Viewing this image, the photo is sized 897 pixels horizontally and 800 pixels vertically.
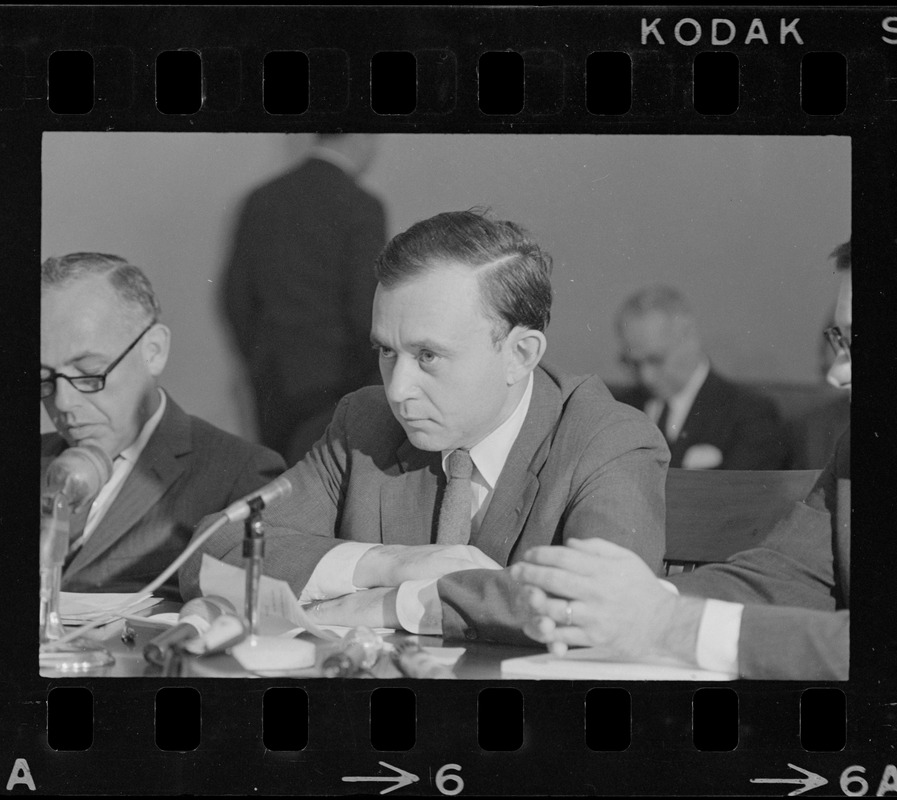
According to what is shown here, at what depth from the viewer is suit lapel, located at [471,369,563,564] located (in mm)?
4164

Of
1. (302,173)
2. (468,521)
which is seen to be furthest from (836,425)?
(302,173)

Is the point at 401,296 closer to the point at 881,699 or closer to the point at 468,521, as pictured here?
the point at 468,521

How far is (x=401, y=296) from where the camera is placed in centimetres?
416

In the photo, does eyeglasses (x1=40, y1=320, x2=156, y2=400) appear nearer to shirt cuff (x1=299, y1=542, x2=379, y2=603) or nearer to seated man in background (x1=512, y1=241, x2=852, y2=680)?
shirt cuff (x1=299, y1=542, x2=379, y2=603)

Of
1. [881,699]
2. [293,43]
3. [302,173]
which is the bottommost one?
[881,699]

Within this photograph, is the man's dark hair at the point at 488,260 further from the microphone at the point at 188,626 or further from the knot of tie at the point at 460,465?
the microphone at the point at 188,626

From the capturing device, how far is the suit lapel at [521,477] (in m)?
4.16

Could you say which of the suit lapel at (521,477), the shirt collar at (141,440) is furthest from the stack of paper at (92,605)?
the suit lapel at (521,477)

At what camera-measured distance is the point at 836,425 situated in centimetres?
420

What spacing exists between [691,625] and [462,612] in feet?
1.86

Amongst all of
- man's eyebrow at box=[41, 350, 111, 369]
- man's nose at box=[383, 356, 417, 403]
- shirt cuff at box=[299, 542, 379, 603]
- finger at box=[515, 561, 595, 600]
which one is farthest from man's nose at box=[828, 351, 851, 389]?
man's eyebrow at box=[41, 350, 111, 369]

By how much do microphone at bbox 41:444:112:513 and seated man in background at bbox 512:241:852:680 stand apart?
3.66 feet

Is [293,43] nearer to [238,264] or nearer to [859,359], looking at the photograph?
[238,264]

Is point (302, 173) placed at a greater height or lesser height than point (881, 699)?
greater
